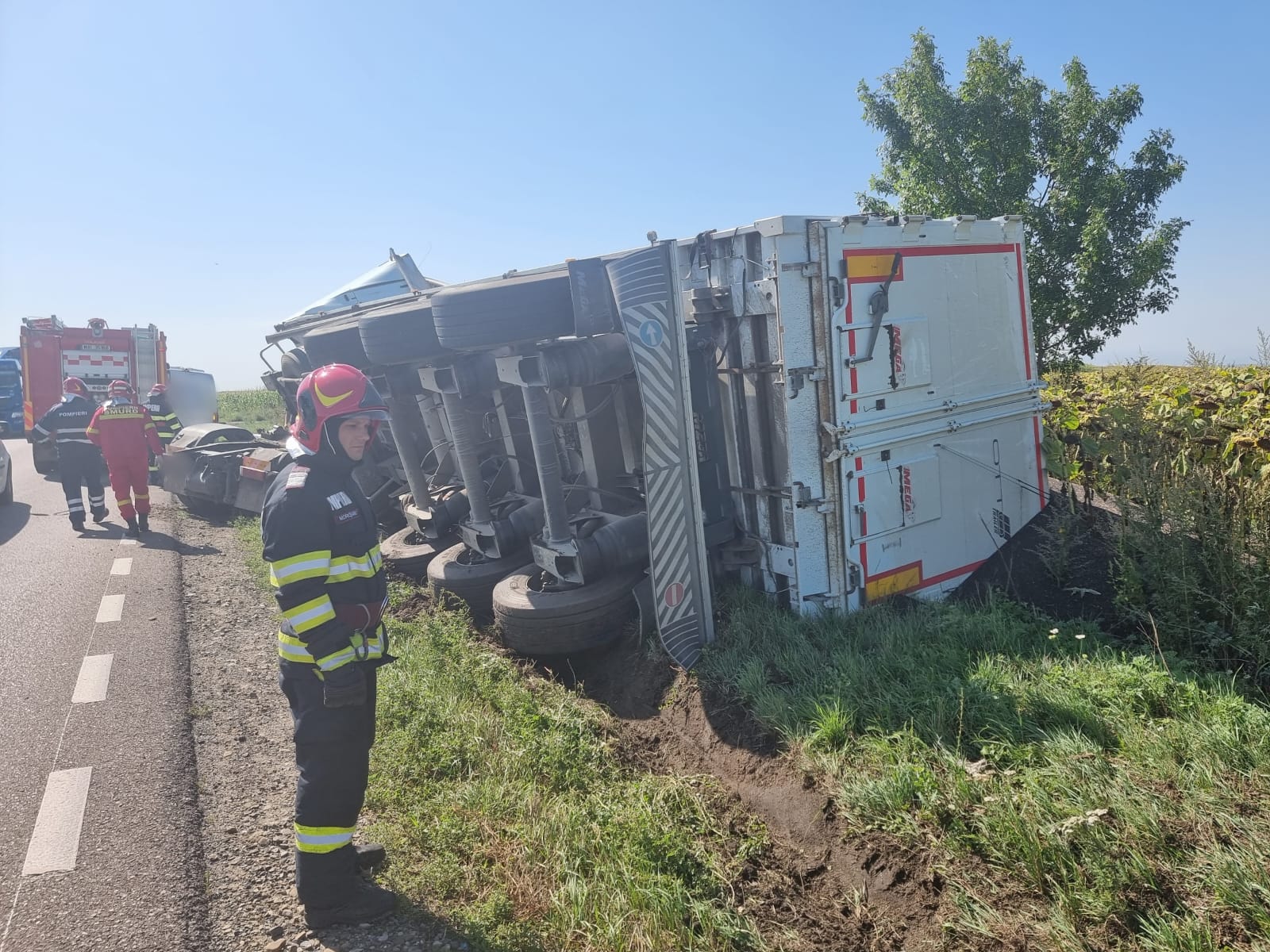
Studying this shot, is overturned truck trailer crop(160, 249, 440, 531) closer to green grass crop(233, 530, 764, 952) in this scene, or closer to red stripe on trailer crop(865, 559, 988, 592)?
green grass crop(233, 530, 764, 952)

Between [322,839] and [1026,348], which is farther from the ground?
[1026,348]

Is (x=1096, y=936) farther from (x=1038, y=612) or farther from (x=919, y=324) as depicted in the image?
(x=919, y=324)

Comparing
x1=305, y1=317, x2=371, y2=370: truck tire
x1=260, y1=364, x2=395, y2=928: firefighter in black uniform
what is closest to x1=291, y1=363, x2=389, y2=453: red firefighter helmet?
x1=260, y1=364, x2=395, y2=928: firefighter in black uniform

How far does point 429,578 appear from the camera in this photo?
20.0 feet

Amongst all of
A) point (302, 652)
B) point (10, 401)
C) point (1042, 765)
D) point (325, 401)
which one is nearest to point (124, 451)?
point (325, 401)

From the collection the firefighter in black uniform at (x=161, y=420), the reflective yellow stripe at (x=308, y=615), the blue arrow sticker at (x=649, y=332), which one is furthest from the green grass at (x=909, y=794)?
the firefighter in black uniform at (x=161, y=420)

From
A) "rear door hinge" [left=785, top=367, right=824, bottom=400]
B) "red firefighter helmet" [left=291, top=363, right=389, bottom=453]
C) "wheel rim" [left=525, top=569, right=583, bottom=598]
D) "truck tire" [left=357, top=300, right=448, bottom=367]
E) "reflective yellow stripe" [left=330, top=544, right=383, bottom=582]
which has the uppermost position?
"truck tire" [left=357, top=300, right=448, bottom=367]

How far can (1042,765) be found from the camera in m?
3.14

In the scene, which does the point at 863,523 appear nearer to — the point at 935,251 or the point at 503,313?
the point at 935,251

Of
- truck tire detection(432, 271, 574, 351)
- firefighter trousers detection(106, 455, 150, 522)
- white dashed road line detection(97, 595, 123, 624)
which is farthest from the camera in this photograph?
firefighter trousers detection(106, 455, 150, 522)

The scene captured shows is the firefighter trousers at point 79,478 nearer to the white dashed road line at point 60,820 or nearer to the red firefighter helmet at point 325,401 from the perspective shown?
the white dashed road line at point 60,820

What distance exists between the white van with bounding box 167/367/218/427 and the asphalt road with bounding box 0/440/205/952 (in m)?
11.6

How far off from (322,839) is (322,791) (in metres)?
0.16

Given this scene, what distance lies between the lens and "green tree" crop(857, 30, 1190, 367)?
10.2 metres
